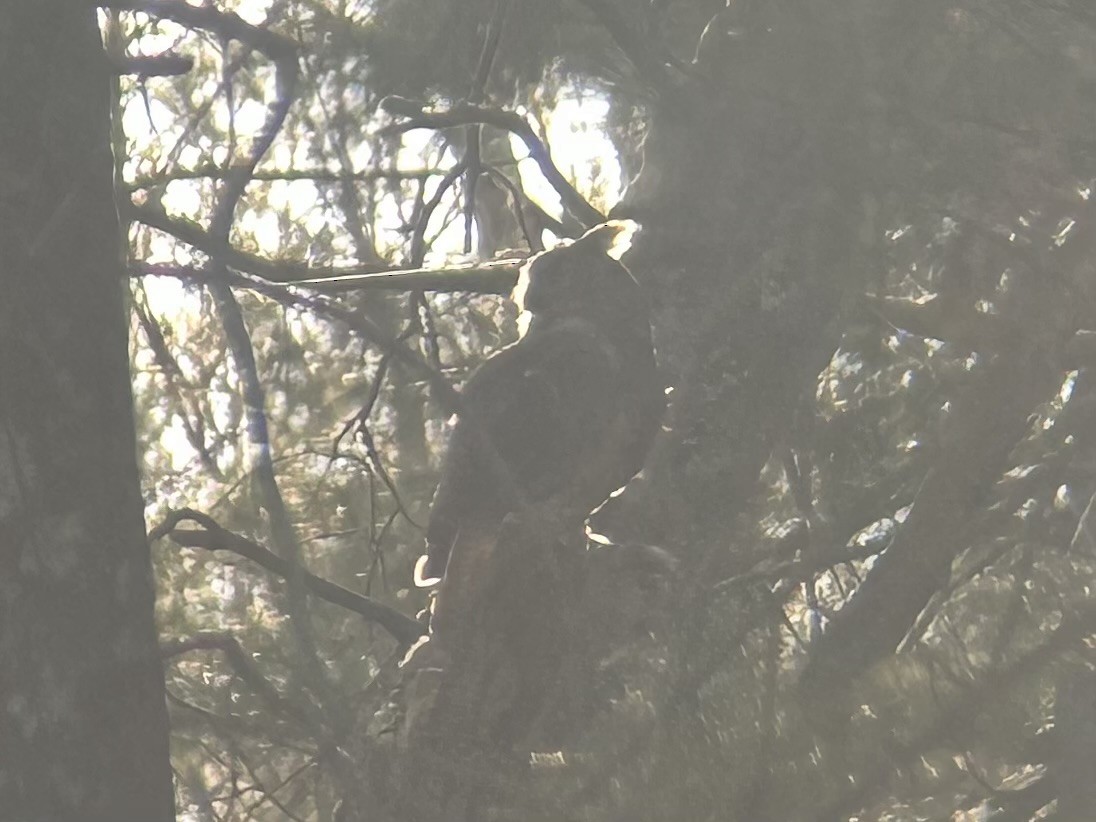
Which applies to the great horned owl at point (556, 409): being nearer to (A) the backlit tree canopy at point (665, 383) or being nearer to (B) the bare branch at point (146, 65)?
(A) the backlit tree canopy at point (665, 383)

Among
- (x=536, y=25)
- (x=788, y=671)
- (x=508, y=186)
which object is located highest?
(x=536, y=25)

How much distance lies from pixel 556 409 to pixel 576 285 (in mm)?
89

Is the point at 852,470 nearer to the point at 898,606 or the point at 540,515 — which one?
the point at 898,606

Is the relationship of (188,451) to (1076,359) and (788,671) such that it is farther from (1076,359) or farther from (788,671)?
(1076,359)

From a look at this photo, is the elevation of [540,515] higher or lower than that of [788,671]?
higher

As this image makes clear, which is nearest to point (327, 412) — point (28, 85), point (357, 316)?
point (357, 316)

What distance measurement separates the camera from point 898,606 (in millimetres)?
714

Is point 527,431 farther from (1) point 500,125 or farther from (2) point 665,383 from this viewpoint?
(1) point 500,125

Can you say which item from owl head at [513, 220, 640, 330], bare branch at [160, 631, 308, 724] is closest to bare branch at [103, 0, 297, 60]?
owl head at [513, 220, 640, 330]

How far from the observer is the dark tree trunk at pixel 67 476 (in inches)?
26.8

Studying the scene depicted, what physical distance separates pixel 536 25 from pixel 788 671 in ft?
1.68

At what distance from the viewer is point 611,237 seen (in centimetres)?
71

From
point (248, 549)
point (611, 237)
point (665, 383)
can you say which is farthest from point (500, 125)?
point (248, 549)

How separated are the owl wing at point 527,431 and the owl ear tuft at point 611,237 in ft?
0.20
